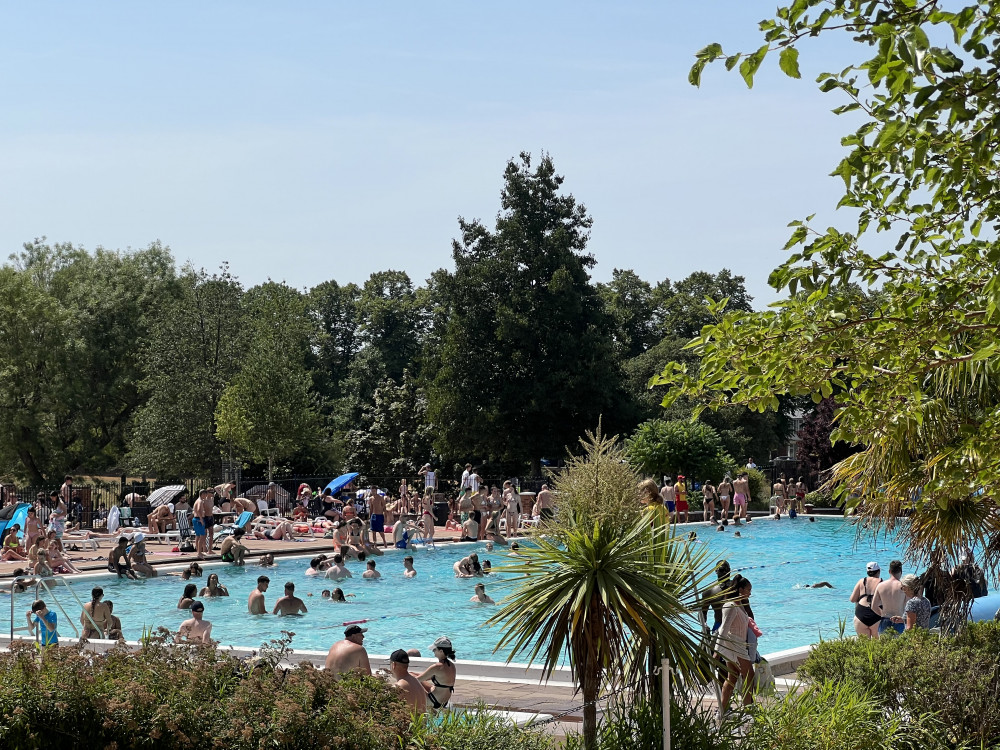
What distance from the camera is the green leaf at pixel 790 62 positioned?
5.50 m

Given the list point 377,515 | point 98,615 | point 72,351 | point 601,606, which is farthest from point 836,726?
point 72,351

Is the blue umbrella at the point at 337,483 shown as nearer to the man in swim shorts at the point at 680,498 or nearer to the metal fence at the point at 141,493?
the metal fence at the point at 141,493

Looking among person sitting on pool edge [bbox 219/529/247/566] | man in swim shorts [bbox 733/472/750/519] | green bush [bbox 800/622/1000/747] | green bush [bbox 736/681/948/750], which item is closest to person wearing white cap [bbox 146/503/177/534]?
person sitting on pool edge [bbox 219/529/247/566]

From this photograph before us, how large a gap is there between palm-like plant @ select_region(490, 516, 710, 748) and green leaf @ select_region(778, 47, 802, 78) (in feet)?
10.4

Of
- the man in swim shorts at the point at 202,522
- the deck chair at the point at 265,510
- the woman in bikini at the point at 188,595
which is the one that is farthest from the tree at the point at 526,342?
the woman in bikini at the point at 188,595

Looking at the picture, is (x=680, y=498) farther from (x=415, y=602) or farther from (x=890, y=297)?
(x=890, y=297)

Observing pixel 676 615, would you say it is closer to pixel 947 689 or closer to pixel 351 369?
pixel 947 689

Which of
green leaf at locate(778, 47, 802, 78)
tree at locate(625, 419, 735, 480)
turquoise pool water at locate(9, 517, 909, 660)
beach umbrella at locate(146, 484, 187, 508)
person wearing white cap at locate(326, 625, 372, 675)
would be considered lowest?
turquoise pool water at locate(9, 517, 909, 660)

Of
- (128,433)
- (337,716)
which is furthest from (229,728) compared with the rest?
(128,433)

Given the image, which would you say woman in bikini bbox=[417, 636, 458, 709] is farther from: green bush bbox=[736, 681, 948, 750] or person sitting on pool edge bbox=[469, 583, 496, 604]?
person sitting on pool edge bbox=[469, 583, 496, 604]

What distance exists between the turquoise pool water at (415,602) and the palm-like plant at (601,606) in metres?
8.00

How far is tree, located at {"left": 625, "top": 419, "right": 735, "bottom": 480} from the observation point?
3984cm

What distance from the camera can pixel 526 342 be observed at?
159 ft

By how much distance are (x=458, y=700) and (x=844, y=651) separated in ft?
13.6
